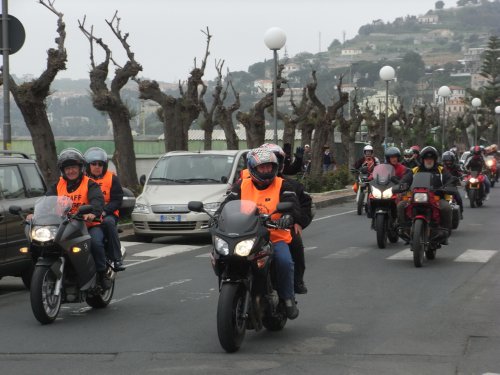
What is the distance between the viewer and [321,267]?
48.8 feet

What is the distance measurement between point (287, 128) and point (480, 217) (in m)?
20.9

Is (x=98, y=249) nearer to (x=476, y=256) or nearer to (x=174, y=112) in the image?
(x=476, y=256)

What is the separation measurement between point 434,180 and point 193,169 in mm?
6129

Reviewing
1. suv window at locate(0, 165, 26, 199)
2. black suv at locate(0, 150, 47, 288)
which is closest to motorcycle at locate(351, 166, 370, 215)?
black suv at locate(0, 150, 47, 288)

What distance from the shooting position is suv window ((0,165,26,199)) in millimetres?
12617

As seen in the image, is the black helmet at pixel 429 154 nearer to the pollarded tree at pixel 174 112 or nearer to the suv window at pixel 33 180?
the suv window at pixel 33 180

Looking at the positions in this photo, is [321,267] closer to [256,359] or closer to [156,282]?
[156,282]

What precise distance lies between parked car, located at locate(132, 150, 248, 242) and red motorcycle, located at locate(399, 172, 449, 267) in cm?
438

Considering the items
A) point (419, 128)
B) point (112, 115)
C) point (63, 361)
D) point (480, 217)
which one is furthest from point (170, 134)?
point (419, 128)

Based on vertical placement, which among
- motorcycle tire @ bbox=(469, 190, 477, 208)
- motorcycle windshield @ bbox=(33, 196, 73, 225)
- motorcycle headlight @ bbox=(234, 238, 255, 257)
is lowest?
motorcycle tire @ bbox=(469, 190, 477, 208)

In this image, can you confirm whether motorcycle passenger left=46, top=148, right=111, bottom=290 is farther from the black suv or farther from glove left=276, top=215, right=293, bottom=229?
glove left=276, top=215, right=293, bottom=229

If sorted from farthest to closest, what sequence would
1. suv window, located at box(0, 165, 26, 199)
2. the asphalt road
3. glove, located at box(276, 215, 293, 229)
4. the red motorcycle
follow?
the red motorcycle → suv window, located at box(0, 165, 26, 199) → glove, located at box(276, 215, 293, 229) → the asphalt road

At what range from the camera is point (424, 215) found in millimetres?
15086

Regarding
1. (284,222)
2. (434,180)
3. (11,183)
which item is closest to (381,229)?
(434,180)
